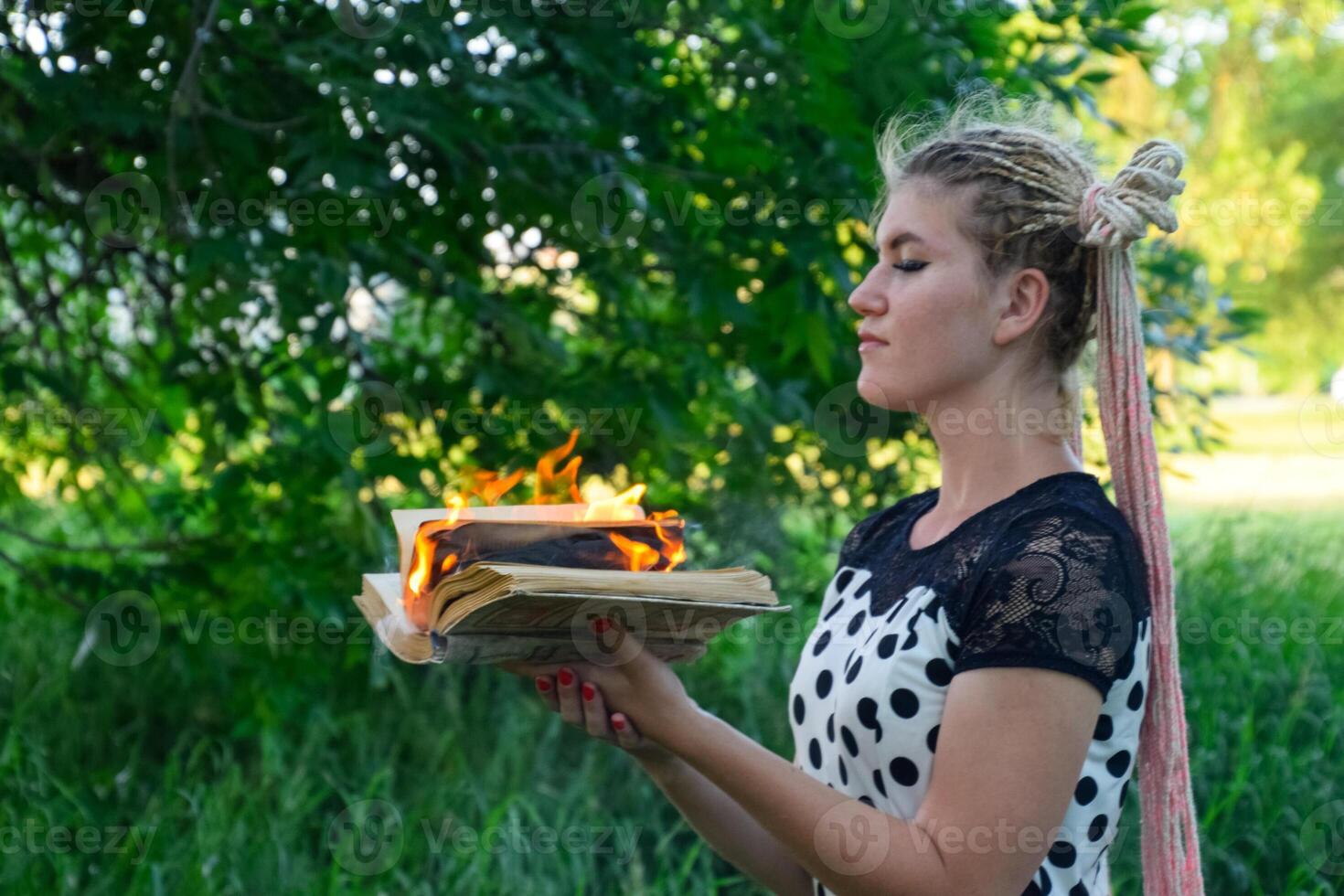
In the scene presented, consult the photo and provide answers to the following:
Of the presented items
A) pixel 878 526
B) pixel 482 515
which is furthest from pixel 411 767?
pixel 482 515

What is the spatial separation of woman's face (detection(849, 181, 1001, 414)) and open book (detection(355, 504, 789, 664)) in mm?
398

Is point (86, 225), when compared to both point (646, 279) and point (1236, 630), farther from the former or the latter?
point (1236, 630)

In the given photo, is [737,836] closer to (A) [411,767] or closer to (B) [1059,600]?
(B) [1059,600]

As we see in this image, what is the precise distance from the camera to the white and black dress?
5.14 ft

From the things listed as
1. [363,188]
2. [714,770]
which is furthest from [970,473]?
[363,188]

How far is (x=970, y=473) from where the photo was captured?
1867mm

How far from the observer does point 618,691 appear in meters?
1.65

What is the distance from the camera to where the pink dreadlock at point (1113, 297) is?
1759 millimetres

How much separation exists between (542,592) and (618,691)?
0.32 m

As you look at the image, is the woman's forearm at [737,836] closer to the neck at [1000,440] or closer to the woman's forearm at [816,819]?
the woman's forearm at [816,819]

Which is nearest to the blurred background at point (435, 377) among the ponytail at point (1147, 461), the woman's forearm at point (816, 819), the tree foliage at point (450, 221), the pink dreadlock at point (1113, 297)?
the tree foliage at point (450, 221)

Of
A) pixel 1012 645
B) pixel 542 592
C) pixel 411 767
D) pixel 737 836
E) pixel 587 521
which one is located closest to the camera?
pixel 542 592

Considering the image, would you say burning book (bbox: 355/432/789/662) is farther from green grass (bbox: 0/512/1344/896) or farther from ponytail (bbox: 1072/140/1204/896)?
green grass (bbox: 0/512/1344/896)

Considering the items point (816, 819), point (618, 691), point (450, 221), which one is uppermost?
point (450, 221)
